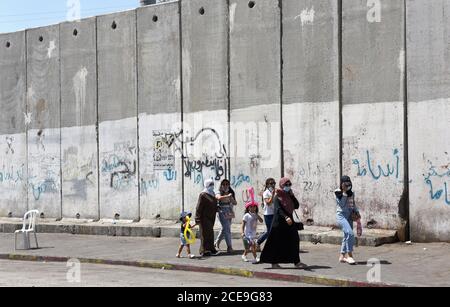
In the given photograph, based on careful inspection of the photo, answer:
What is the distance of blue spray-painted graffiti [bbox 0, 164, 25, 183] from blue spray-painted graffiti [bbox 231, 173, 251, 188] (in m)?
8.41

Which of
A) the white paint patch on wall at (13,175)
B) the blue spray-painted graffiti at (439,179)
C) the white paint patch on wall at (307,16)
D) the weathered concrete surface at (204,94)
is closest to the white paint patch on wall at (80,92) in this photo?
the white paint patch on wall at (13,175)

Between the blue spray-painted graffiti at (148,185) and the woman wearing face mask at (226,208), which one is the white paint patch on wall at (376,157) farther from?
the blue spray-painted graffiti at (148,185)

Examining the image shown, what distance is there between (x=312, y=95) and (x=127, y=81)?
6190mm

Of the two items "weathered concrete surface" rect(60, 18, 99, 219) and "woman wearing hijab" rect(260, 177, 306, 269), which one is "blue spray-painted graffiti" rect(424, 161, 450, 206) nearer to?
"woman wearing hijab" rect(260, 177, 306, 269)

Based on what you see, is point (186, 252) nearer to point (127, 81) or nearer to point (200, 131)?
point (200, 131)

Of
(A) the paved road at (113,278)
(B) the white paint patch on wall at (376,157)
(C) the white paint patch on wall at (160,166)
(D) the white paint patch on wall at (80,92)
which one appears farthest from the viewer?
(D) the white paint patch on wall at (80,92)

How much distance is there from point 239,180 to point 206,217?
3294 millimetres

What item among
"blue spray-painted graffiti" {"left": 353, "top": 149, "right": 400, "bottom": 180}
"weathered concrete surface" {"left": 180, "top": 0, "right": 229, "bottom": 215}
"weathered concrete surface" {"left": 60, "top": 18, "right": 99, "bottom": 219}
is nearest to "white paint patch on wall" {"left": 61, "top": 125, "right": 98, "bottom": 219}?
"weathered concrete surface" {"left": 60, "top": 18, "right": 99, "bottom": 219}

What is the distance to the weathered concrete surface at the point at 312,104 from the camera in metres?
17.4

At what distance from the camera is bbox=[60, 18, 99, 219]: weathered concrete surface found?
22.6 m

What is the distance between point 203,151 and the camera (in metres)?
20.0

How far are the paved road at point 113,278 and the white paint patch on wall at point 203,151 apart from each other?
186 inches

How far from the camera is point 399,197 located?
1623 centimetres

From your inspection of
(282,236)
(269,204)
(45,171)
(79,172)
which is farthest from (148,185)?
A: (282,236)
